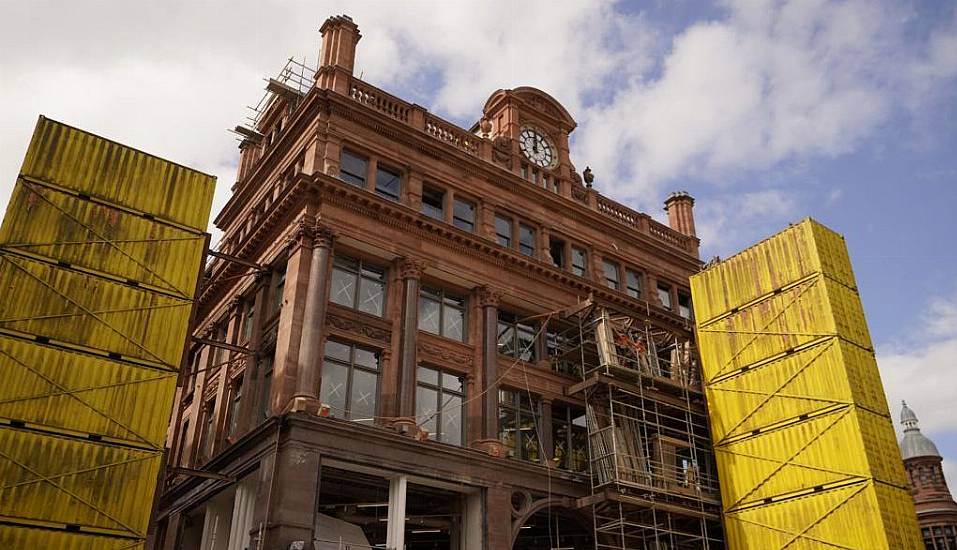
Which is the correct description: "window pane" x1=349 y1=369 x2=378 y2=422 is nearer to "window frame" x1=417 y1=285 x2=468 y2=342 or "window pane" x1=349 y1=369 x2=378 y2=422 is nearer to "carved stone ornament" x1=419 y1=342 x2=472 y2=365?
"carved stone ornament" x1=419 y1=342 x2=472 y2=365

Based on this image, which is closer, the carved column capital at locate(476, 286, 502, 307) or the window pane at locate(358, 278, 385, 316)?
the window pane at locate(358, 278, 385, 316)

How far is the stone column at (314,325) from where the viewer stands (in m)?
24.5

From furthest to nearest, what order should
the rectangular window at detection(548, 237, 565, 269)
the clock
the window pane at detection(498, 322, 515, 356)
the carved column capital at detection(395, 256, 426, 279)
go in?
1. the clock
2. the rectangular window at detection(548, 237, 565, 269)
3. the window pane at detection(498, 322, 515, 356)
4. the carved column capital at detection(395, 256, 426, 279)

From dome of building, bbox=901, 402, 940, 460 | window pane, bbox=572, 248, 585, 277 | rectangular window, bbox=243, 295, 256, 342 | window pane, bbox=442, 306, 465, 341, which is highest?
dome of building, bbox=901, 402, 940, 460

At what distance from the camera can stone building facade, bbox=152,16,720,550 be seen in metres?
25.5

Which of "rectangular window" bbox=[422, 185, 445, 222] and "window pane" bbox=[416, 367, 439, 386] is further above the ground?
"rectangular window" bbox=[422, 185, 445, 222]

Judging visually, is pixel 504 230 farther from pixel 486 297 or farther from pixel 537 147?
pixel 537 147

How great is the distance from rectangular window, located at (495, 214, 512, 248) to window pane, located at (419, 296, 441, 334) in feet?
15.7

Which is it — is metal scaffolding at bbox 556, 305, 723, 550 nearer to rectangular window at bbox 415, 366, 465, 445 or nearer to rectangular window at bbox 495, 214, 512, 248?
rectangular window at bbox 495, 214, 512, 248

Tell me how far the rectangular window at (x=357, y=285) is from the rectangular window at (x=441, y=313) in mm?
1665

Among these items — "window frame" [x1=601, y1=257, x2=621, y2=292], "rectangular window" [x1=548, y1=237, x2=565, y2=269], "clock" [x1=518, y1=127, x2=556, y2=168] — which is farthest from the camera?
"clock" [x1=518, y1=127, x2=556, y2=168]

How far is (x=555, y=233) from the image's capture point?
35531mm

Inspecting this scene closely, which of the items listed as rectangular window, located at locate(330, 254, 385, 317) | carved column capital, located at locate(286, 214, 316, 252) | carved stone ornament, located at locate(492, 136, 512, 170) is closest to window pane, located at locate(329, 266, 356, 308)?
rectangular window, located at locate(330, 254, 385, 317)

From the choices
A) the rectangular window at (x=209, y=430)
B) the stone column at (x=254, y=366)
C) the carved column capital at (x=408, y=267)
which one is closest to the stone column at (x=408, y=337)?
the carved column capital at (x=408, y=267)
